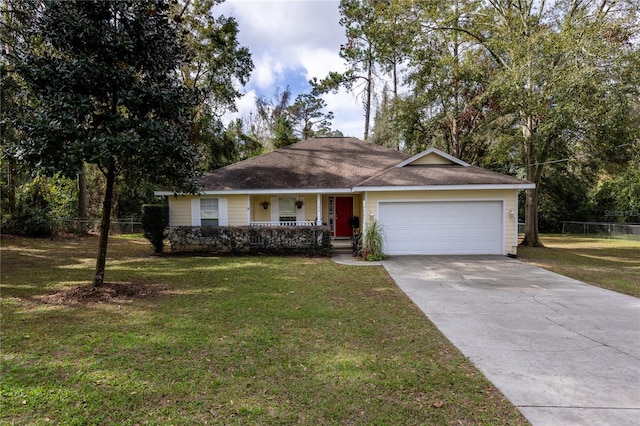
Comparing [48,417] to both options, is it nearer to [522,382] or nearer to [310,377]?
[310,377]

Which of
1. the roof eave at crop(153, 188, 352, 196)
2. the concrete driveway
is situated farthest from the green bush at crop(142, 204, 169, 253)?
the concrete driveway

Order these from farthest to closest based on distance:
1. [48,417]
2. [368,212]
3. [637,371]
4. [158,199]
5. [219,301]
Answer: [158,199] < [368,212] < [219,301] < [637,371] < [48,417]

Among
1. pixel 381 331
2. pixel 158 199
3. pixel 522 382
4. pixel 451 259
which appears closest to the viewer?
pixel 522 382

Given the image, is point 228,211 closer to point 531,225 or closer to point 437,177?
point 437,177

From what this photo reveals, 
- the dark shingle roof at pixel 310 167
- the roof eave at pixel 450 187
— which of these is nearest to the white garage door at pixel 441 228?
the roof eave at pixel 450 187

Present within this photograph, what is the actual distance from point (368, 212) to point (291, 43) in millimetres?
9137

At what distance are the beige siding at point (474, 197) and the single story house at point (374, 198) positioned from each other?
0.03 meters

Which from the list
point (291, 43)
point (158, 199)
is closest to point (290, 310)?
point (291, 43)

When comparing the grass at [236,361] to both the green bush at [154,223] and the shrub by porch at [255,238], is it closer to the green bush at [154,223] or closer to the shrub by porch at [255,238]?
the shrub by porch at [255,238]

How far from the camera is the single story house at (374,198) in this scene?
11438 millimetres

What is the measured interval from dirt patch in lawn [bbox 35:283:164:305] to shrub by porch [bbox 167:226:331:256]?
487cm

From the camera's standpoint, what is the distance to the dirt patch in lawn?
619cm

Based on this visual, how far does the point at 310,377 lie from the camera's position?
3.46 m

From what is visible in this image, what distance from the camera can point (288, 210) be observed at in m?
14.6
